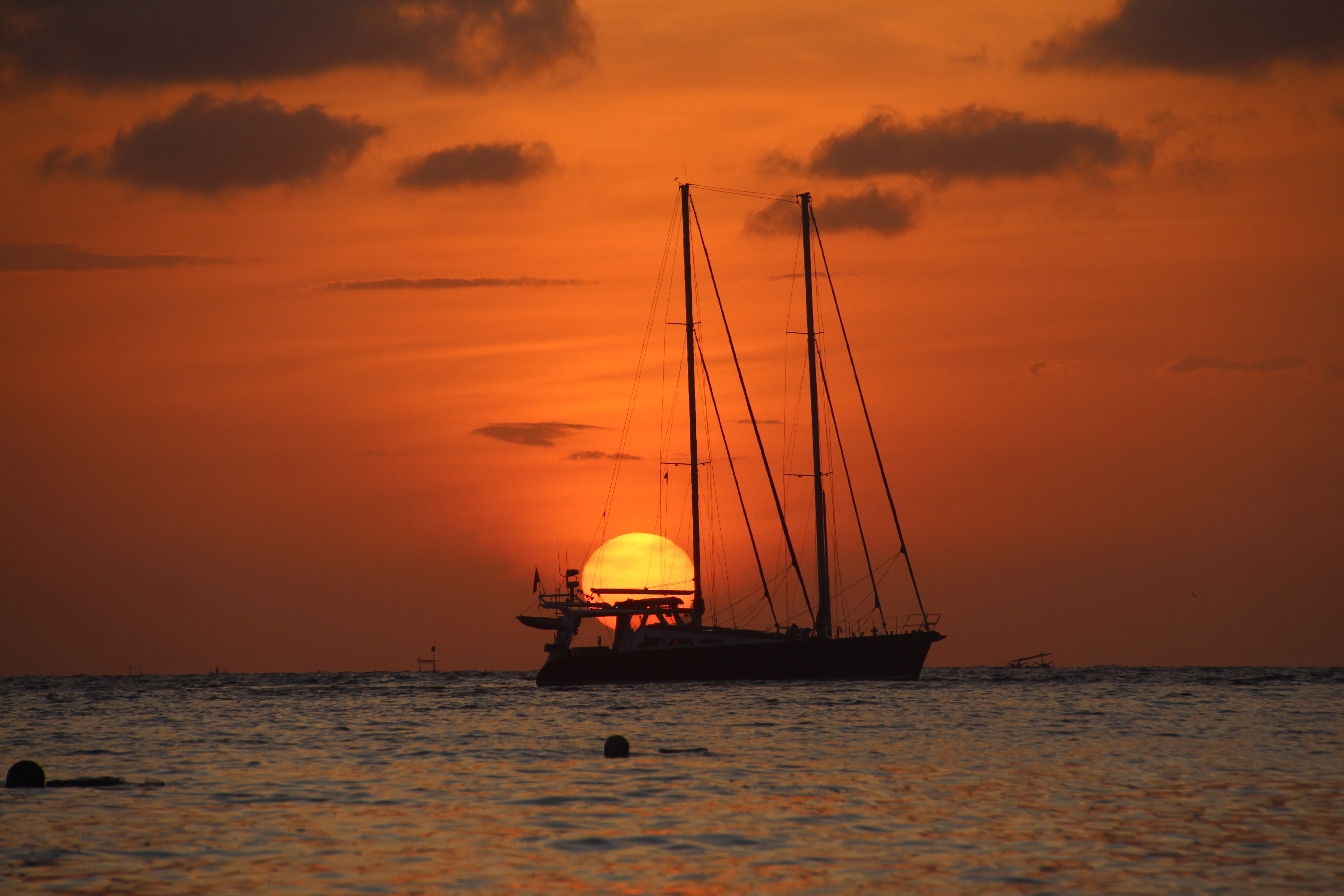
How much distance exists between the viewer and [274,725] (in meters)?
59.9

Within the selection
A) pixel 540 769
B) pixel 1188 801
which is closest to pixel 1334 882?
pixel 1188 801

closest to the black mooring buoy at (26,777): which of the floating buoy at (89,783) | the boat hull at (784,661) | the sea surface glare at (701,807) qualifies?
the floating buoy at (89,783)

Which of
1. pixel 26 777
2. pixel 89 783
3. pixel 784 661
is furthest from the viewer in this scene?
pixel 784 661

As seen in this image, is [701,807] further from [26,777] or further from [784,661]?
[784,661]

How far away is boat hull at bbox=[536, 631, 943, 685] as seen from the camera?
256 ft

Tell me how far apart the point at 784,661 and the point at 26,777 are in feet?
171

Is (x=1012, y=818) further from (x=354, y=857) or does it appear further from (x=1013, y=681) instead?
(x=1013, y=681)

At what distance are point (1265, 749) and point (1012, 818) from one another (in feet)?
63.2

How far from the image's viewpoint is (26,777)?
1236 inches

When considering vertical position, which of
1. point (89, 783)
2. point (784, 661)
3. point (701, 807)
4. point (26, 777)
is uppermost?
point (784, 661)

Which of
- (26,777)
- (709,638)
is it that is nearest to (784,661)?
(709,638)

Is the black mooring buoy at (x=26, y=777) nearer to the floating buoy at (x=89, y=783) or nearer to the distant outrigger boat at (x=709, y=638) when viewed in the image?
the floating buoy at (x=89, y=783)

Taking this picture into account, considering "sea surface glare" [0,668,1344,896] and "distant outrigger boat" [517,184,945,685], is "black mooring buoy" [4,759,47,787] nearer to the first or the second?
"sea surface glare" [0,668,1344,896]

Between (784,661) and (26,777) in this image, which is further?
(784,661)
